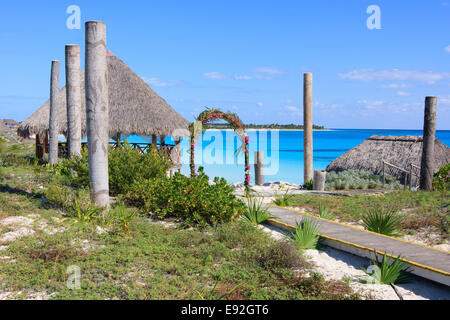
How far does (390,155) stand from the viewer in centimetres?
1953

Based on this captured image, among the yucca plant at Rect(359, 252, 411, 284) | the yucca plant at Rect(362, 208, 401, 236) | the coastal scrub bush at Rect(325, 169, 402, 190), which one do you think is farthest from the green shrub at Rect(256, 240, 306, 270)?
the coastal scrub bush at Rect(325, 169, 402, 190)

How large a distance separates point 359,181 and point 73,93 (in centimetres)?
1126

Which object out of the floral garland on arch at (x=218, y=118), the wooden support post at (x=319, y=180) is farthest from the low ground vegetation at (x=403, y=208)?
the wooden support post at (x=319, y=180)

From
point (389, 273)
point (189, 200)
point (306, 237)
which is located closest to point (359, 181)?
point (189, 200)

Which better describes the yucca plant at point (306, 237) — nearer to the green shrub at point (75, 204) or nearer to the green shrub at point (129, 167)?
the green shrub at point (75, 204)

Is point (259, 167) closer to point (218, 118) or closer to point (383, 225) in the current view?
point (218, 118)

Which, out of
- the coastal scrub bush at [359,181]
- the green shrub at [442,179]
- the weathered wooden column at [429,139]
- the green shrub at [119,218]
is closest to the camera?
the green shrub at [119,218]

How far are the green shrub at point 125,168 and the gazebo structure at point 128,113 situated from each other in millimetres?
5965

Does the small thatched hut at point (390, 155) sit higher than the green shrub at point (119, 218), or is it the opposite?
the small thatched hut at point (390, 155)

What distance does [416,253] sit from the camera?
580cm

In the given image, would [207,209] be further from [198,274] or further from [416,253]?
[416,253]

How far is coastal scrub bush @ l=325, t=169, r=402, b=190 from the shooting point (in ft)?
53.3

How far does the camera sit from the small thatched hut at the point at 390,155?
18719mm

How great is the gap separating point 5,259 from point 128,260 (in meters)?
1.71
